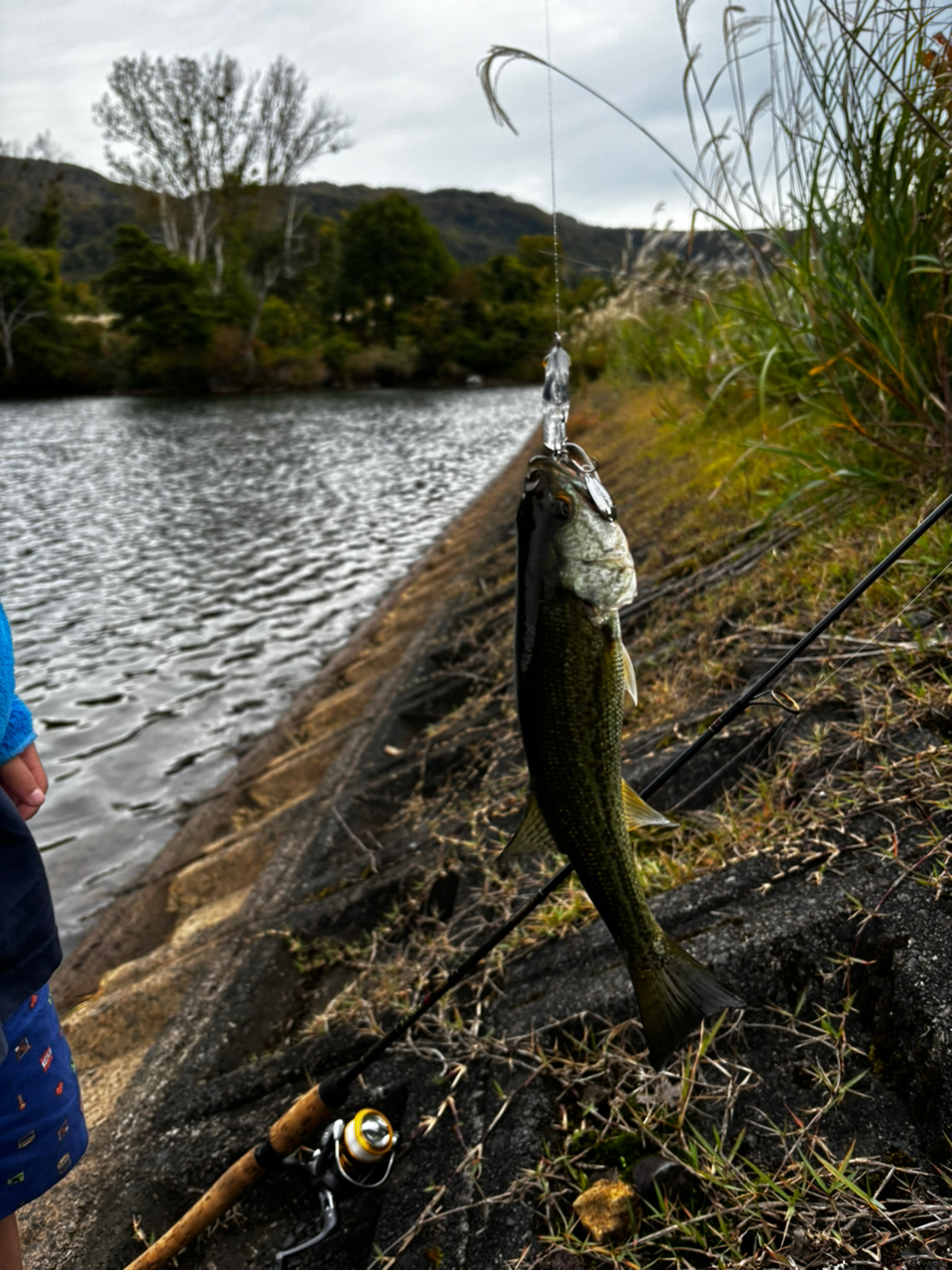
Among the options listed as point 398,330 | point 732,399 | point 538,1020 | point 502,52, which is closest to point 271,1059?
point 538,1020

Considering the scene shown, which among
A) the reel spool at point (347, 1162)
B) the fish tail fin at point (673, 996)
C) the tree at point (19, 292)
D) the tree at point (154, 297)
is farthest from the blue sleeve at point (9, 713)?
the tree at point (19, 292)

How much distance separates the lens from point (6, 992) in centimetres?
181

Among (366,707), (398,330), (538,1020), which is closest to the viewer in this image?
(538,1020)

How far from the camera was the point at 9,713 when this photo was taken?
2.05 meters

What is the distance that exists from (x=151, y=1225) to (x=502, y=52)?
3079 mm

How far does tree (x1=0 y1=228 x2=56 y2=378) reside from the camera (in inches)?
1722

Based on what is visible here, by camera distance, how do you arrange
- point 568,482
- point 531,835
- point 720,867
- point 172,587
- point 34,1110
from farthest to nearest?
point 172,587, point 720,867, point 34,1110, point 531,835, point 568,482

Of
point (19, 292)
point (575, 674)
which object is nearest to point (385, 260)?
point (19, 292)

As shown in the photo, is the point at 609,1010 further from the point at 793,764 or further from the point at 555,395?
the point at 555,395

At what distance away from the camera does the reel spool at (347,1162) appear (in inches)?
80.6

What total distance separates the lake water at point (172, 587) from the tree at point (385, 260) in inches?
1792

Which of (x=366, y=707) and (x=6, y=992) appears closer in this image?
(x=6, y=992)

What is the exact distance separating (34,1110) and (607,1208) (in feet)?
4.21

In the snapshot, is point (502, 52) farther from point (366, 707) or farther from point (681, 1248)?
point (366, 707)
